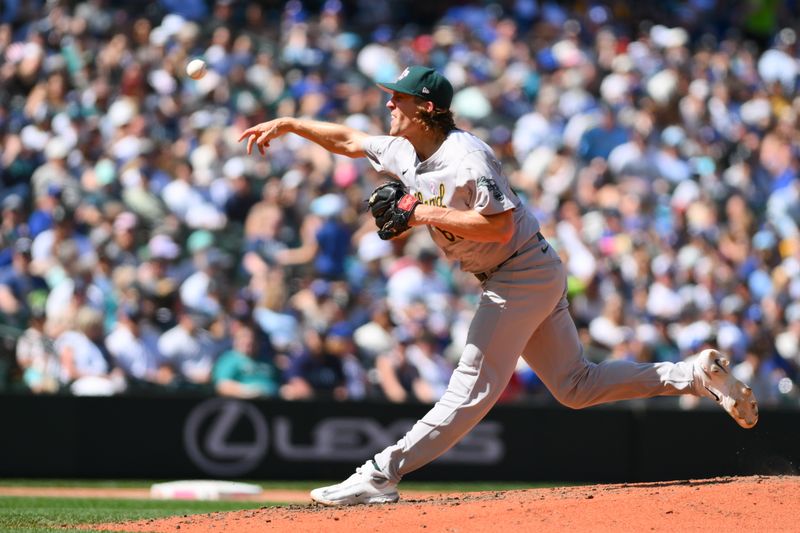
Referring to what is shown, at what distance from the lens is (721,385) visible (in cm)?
638

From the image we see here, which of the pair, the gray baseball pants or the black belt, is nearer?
the gray baseball pants

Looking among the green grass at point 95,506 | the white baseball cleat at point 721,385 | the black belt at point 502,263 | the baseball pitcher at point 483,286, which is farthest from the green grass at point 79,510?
the white baseball cleat at point 721,385

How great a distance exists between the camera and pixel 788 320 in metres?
14.5

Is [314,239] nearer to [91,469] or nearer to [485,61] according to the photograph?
[91,469]

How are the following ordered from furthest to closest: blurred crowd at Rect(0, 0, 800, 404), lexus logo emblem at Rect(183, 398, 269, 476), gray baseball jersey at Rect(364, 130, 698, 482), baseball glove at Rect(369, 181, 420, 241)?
blurred crowd at Rect(0, 0, 800, 404)
lexus logo emblem at Rect(183, 398, 269, 476)
gray baseball jersey at Rect(364, 130, 698, 482)
baseball glove at Rect(369, 181, 420, 241)

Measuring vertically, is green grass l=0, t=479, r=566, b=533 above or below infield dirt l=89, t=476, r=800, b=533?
below

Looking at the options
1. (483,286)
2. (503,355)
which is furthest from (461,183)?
(503,355)

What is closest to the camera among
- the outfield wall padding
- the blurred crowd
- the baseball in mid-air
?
the baseball in mid-air

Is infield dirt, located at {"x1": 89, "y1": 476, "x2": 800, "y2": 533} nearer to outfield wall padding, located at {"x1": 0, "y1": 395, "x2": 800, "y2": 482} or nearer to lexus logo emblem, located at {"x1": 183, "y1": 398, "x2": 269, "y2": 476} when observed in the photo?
outfield wall padding, located at {"x1": 0, "y1": 395, "x2": 800, "y2": 482}

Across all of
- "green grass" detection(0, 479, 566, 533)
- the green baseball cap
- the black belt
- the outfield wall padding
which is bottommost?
the outfield wall padding

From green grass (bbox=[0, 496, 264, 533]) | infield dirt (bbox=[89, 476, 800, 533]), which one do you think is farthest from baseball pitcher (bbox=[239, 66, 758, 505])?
green grass (bbox=[0, 496, 264, 533])

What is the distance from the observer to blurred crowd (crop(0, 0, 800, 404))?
11727mm

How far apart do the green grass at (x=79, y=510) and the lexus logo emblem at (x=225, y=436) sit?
2205 millimetres

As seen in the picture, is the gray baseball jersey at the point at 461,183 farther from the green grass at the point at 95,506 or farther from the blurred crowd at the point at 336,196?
the blurred crowd at the point at 336,196
